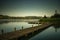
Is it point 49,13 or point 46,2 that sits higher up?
point 46,2

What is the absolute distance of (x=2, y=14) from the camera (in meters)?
5.33

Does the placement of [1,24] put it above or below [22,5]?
below

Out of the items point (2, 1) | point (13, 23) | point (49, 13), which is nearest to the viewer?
point (2, 1)

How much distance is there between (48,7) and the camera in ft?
18.7

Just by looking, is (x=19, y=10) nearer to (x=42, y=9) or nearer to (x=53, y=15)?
(x=42, y=9)

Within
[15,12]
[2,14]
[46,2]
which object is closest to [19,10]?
[15,12]

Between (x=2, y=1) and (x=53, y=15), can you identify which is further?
(x=53, y=15)

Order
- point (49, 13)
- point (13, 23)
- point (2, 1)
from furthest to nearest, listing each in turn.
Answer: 1. point (13, 23)
2. point (49, 13)
3. point (2, 1)

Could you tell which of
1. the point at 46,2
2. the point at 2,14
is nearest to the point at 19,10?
the point at 2,14

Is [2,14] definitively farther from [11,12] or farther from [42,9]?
[42,9]

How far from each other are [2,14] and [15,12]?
51 cm

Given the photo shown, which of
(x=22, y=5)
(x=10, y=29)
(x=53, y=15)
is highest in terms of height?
(x=22, y=5)

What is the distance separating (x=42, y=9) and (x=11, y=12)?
125 cm

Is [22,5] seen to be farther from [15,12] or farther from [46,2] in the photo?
[46,2]
